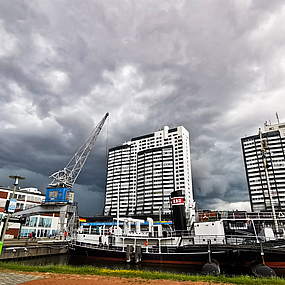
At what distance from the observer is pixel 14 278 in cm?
1223

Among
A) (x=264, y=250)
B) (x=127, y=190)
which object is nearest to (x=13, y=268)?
(x=264, y=250)

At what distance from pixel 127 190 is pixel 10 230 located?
8350 centimetres

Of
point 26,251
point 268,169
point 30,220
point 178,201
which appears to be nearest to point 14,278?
point 26,251

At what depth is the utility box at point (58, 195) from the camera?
164 ft

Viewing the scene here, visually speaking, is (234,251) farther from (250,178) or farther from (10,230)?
(250,178)

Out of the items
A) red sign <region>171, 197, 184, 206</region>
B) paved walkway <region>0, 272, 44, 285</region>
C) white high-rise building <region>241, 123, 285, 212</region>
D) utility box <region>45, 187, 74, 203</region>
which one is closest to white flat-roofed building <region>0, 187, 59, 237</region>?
utility box <region>45, 187, 74, 203</region>

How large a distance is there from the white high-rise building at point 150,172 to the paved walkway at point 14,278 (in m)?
98.5

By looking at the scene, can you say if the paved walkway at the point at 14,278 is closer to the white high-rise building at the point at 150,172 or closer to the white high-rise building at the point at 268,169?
the white high-rise building at the point at 150,172

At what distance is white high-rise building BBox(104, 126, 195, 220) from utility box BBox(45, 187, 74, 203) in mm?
65181

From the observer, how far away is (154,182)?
4828 inches

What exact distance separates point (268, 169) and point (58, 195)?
10505 cm

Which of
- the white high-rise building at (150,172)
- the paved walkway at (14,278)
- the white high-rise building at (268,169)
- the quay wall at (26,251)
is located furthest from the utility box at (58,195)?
the white high-rise building at (268,169)

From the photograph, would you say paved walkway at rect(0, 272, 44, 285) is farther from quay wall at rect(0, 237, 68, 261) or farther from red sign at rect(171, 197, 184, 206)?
red sign at rect(171, 197, 184, 206)

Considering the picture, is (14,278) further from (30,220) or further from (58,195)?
(30,220)
